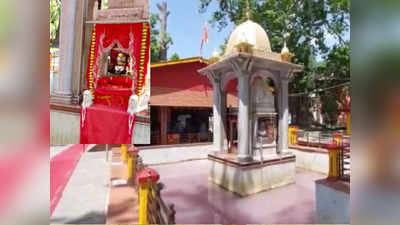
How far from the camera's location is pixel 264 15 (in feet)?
6.63

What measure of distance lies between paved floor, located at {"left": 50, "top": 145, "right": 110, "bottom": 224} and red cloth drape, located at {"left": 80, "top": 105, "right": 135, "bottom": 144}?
19.9 inches

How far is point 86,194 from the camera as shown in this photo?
6.35ft

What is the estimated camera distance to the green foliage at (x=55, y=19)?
165cm

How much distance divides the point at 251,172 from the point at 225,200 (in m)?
0.37

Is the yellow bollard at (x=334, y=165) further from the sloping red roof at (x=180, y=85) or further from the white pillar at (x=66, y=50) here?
the white pillar at (x=66, y=50)

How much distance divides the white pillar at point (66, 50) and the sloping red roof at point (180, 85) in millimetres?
650

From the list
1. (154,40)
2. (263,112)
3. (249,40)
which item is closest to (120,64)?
(154,40)

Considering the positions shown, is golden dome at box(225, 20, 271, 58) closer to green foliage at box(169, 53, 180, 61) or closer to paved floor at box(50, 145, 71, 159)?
green foliage at box(169, 53, 180, 61)

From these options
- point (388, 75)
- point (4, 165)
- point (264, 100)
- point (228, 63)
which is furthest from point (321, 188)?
point (4, 165)

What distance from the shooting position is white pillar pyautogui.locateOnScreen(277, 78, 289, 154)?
2285 millimetres

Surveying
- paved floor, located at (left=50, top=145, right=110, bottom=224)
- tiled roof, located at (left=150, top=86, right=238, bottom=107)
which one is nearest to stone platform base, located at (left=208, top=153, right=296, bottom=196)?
tiled roof, located at (left=150, top=86, right=238, bottom=107)

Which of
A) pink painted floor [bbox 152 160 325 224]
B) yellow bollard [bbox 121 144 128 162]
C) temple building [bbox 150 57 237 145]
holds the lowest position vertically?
pink painted floor [bbox 152 160 325 224]

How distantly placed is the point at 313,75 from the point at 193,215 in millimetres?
1728

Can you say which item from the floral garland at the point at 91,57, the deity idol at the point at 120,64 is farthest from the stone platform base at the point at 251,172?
the floral garland at the point at 91,57
